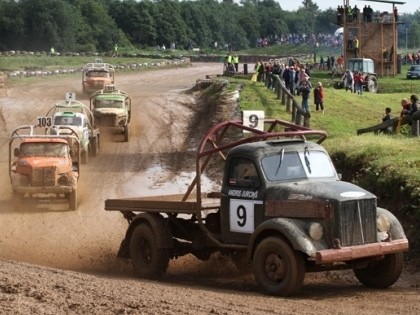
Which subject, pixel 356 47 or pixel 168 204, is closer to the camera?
pixel 168 204

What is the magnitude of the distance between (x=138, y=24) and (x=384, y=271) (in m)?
111

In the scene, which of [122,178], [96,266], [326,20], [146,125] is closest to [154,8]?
[326,20]

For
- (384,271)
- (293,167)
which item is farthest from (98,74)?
(384,271)

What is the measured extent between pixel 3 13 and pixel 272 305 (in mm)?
94353

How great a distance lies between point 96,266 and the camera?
16.4m

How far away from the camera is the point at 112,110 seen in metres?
35.5

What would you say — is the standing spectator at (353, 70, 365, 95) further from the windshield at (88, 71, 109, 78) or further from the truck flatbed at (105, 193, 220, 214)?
the truck flatbed at (105, 193, 220, 214)

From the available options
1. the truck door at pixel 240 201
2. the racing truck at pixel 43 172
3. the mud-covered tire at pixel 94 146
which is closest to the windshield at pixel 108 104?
the mud-covered tire at pixel 94 146

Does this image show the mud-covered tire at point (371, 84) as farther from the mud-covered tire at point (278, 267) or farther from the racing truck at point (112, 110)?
the mud-covered tire at point (278, 267)

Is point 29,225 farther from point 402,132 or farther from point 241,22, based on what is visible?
point 241,22

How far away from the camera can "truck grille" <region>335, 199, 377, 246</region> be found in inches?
497

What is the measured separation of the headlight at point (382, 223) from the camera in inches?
520

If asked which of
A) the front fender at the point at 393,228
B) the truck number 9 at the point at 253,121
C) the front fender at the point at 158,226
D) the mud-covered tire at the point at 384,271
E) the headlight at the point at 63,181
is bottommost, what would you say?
the headlight at the point at 63,181

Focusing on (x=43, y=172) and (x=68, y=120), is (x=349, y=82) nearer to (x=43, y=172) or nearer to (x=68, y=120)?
(x=68, y=120)
